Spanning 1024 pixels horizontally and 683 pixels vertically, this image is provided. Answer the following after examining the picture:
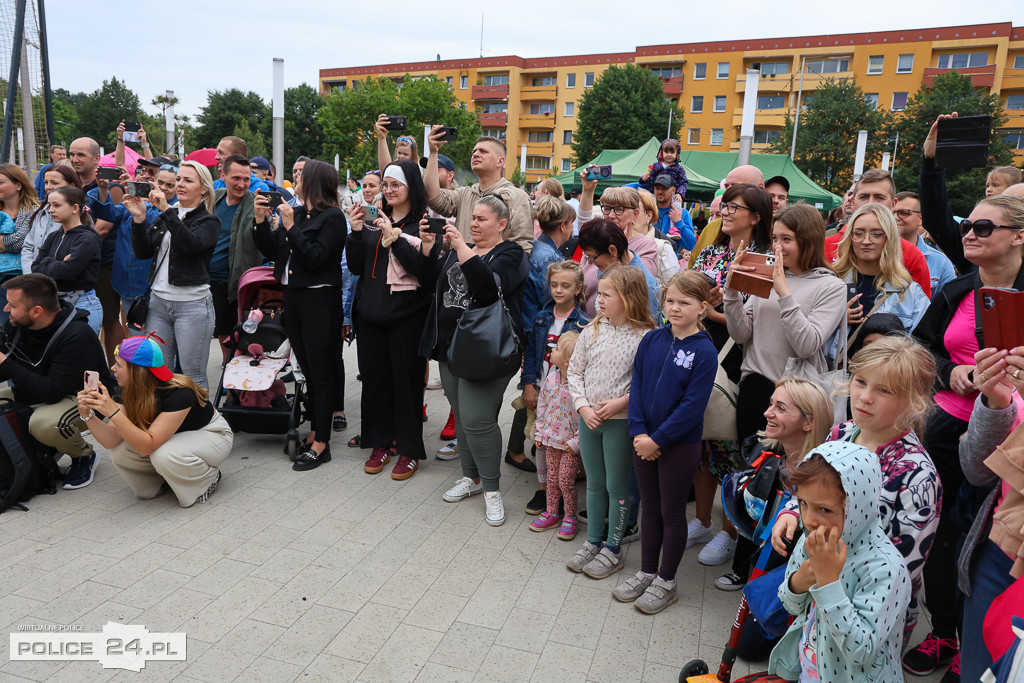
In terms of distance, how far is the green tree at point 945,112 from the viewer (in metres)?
25.1

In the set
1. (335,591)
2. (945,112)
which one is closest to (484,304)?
(335,591)

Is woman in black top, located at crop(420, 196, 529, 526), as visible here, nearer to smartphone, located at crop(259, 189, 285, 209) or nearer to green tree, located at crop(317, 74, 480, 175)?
smartphone, located at crop(259, 189, 285, 209)

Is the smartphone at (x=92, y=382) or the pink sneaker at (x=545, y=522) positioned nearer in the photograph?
the smartphone at (x=92, y=382)

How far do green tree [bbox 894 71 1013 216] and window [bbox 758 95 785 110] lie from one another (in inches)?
545

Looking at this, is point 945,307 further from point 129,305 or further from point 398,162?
point 129,305

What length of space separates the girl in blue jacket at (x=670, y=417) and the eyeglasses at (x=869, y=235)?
956 mm

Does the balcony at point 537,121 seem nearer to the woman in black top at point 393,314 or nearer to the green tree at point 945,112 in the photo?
the green tree at point 945,112

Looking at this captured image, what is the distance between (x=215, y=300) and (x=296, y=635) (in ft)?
12.8

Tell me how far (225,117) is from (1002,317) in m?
63.4

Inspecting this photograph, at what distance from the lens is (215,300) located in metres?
5.99

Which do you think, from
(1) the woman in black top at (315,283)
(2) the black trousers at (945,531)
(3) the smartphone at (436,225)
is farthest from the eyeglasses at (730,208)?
(1) the woman in black top at (315,283)

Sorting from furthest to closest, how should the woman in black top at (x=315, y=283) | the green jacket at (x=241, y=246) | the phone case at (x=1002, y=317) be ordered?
the green jacket at (x=241, y=246) → the woman in black top at (x=315, y=283) → the phone case at (x=1002, y=317)

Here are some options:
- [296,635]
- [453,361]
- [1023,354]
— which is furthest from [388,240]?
[1023,354]

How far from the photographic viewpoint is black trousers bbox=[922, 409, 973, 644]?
275 cm
